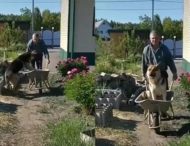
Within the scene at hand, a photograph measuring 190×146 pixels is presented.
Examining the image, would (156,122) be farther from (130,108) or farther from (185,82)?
(185,82)

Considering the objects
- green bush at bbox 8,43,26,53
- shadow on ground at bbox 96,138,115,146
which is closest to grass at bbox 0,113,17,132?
shadow on ground at bbox 96,138,115,146

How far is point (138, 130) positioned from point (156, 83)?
3.09 ft

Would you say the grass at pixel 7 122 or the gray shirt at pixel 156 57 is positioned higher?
the gray shirt at pixel 156 57

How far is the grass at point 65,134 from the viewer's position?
7266 millimetres

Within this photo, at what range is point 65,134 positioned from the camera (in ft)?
24.8

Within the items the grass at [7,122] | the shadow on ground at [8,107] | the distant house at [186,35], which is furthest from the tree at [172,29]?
the grass at [7,122]

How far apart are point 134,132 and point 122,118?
4.33ft

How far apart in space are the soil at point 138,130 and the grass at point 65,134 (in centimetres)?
90

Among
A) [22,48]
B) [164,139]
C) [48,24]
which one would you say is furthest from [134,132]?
[48,24]

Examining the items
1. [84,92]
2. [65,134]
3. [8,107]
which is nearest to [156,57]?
[84,92]

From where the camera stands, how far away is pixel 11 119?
10078mm

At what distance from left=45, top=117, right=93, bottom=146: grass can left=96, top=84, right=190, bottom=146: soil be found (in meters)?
0.90

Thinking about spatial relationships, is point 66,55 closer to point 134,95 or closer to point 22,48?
point 22,48

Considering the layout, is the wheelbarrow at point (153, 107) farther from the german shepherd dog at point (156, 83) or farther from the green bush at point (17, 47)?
the green bush at point (17, 47)
